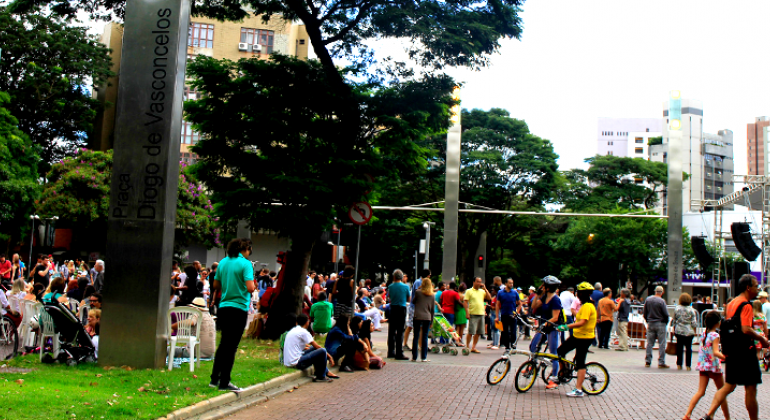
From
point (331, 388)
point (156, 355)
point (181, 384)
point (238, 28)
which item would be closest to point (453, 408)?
point (331, 388)

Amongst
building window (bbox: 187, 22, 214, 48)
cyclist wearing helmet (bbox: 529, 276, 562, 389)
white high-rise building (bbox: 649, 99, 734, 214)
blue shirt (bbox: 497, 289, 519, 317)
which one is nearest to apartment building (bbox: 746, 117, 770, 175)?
white high-rise building (bbox: 649, 99, 734, 214)

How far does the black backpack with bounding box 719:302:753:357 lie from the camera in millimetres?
7914

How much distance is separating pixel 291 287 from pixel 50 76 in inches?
1254

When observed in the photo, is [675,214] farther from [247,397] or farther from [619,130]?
[619,130]

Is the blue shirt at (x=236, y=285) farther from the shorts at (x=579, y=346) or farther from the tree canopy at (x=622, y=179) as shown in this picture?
the tree canopy at (x=622, y=179)

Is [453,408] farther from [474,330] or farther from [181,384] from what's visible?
[474,330]

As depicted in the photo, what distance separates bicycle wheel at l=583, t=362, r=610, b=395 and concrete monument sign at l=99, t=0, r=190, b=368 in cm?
612

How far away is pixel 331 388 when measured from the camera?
1051 cm

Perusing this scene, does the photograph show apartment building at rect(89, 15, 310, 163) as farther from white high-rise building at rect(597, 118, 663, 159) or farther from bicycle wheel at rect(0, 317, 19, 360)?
white high-rise building at rect(597, 118, 663, 159)

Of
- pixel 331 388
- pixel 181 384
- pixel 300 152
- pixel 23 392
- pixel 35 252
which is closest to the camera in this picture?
pixel 23 392

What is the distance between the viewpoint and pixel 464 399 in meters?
9.84

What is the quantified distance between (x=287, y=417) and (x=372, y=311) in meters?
14.9

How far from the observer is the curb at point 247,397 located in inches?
286

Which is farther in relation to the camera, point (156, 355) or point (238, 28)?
point (238, 28)
